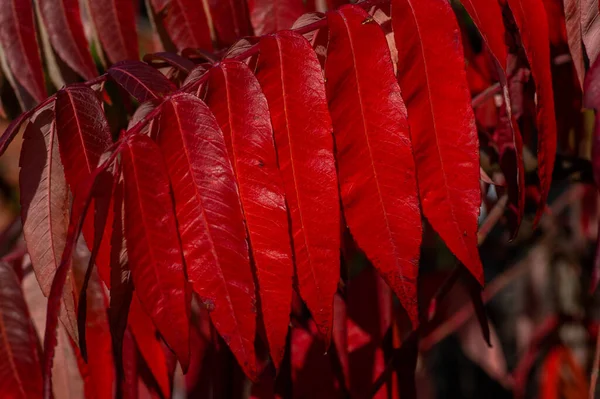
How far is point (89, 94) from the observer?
0.72 meters

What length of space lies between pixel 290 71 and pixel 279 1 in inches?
14.4

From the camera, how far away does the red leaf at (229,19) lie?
1.02 metres

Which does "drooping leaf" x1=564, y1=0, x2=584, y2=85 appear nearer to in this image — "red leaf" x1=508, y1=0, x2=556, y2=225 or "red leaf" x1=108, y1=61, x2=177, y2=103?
"red leaf" x1=508, y1=0, x2=556, y2=225

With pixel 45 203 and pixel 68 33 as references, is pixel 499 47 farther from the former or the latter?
pixel 68 33

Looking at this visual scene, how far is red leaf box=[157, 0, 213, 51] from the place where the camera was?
1.02 metres

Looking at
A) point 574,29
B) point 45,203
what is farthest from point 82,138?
point 574,29

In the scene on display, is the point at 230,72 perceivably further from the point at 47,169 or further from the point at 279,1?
the point at 279,1

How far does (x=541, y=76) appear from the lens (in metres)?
0.67

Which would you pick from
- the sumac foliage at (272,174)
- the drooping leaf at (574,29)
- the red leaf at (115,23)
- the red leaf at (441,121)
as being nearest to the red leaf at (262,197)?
the sumac foliage at (272,174)

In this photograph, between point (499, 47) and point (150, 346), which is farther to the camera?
point (150, 346)

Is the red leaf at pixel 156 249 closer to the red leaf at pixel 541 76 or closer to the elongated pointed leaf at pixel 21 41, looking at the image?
the red leaf at pixel 541 76

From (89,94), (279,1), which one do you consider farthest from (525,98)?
(89,94)

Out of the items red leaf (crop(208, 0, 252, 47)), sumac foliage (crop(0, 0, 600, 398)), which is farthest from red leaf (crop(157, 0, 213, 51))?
sumac foliage (crop(0, 0, 600, 398))

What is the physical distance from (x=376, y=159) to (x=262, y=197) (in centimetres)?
10
